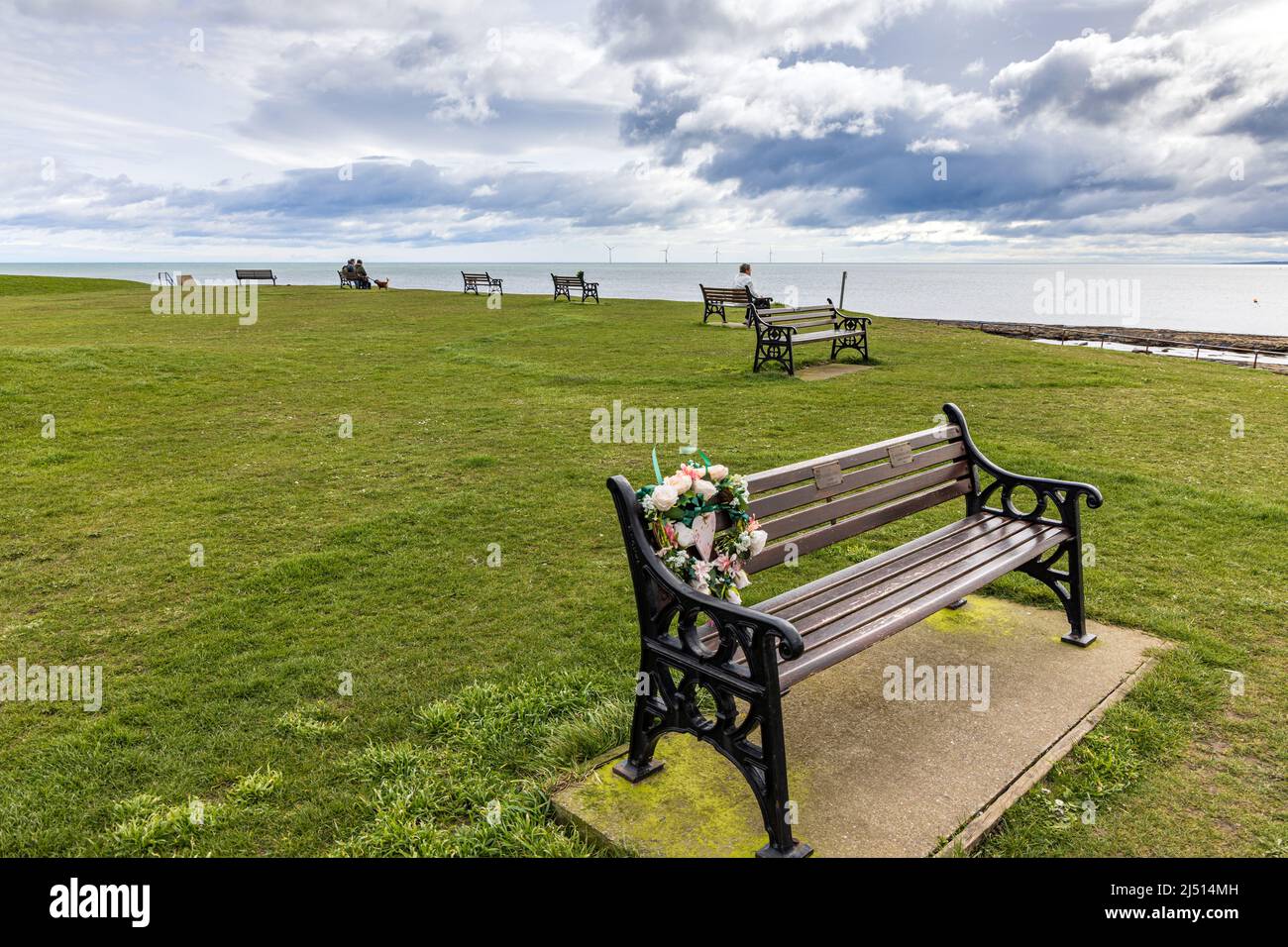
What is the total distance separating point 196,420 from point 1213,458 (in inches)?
491

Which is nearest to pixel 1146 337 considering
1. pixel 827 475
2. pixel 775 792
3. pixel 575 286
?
pixel 575 286

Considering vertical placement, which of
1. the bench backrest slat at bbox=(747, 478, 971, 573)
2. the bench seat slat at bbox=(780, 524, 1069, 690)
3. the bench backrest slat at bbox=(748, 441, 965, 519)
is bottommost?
the bench seat slat at bbox=(780, 524, 1069, 690)

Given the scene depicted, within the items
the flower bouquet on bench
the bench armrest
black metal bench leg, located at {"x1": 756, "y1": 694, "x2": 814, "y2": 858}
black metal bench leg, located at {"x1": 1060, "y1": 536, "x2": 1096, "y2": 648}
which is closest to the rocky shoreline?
the bench armrest

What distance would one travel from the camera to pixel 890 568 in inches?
169

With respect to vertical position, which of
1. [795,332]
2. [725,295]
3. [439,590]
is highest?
[725,295]

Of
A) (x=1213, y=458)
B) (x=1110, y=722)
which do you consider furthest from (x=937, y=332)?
(x=1110, y=722)

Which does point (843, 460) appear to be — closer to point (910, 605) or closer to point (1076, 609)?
point (910, 605)

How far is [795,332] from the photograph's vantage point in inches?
615

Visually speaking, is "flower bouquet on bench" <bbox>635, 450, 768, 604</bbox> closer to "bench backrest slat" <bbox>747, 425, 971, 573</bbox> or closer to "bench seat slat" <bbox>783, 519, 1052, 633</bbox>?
"bench backrest slat" <bbox>747, 425, 971, 573</bbox>

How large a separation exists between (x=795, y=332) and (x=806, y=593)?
12.3 meters

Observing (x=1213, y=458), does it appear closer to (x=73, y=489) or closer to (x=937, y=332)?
(x=73, y=489)

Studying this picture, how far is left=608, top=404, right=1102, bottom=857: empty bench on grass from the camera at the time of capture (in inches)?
118

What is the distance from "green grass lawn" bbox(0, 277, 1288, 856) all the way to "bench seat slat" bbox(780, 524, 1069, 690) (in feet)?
2.80

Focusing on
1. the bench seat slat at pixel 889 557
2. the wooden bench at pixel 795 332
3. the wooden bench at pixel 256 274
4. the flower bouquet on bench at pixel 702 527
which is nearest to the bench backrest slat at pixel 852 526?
the bench seat slat at pixel 889 557
